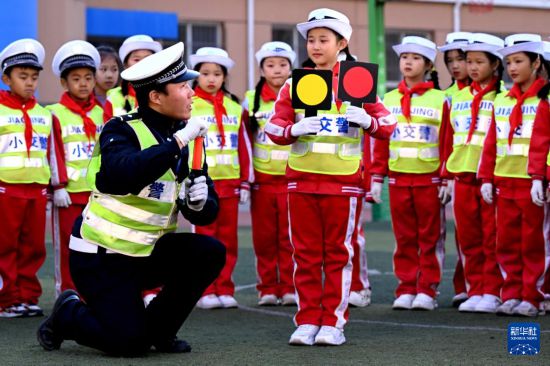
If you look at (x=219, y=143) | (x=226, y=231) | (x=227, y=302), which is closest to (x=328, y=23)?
(x=219, y=143)

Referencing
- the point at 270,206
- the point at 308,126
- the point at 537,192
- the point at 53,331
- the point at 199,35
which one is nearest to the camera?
the point at 53,331

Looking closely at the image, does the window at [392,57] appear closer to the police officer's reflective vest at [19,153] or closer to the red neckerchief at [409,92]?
the red neckerchief at [409,92]

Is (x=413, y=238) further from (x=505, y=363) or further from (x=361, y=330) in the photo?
(x=505, y=363)

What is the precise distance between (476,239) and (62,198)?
3.27 metres

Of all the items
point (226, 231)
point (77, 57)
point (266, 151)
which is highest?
point (77, 57)

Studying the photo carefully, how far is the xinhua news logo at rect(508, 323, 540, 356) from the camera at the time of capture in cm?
701

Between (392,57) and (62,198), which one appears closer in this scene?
(62,198)

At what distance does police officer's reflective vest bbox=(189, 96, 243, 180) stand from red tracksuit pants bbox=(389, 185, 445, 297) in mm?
1318

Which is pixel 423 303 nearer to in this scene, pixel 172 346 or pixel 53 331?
pixel 172 346

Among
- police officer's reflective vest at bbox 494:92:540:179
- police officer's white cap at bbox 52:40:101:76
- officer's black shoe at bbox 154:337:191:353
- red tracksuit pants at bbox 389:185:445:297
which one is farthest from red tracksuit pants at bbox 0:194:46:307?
police officer's reflective vest at bbox 494:92:540:179

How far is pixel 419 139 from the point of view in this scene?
9969mm

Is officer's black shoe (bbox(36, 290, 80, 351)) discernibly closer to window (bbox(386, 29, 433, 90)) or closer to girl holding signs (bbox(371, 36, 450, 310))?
girl holding signs (bbox(371, 36, 450, 310))

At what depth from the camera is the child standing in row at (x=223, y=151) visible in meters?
10.1

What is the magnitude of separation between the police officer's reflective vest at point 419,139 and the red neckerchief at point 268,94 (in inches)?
45.8
